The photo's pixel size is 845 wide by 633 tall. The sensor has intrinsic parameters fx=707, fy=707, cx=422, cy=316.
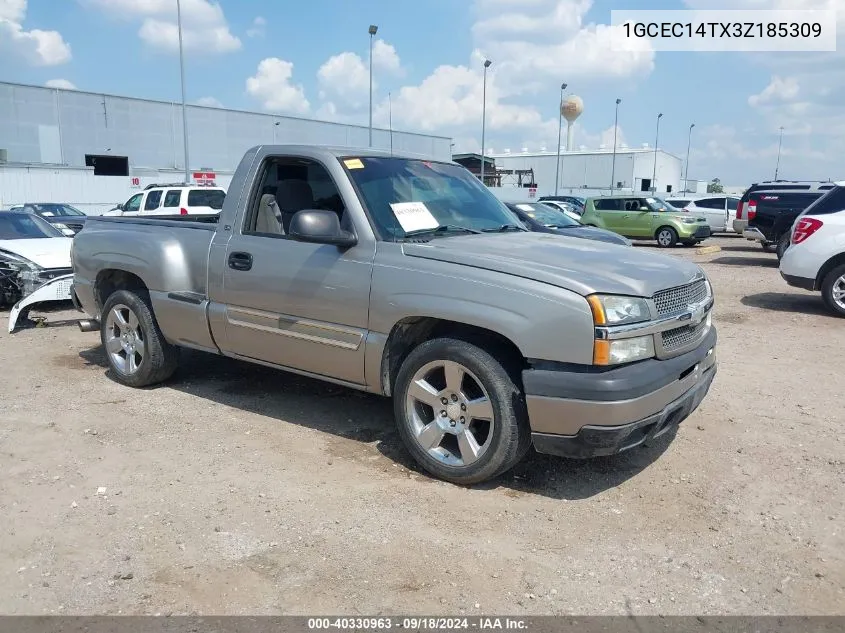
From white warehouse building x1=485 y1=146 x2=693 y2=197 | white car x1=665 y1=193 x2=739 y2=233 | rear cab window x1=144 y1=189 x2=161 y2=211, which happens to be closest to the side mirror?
rear cab window x1=144 y1=189 x2=161 y2=211

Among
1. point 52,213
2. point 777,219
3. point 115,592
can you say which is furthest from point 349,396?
point 52,213

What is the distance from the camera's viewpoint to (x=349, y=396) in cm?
578

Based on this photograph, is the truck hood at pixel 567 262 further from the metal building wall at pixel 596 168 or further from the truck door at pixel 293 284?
the metal building wall at pixel 596 168

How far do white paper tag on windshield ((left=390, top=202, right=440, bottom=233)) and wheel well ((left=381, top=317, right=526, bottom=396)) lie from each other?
0.65 m

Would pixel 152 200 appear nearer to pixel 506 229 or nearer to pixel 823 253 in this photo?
pixel 823 253

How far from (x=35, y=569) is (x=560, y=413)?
2.60 m

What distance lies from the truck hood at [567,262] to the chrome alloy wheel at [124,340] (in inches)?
113

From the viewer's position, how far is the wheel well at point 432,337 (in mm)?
3912

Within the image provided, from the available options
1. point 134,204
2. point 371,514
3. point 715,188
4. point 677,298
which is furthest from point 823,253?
point 715,188

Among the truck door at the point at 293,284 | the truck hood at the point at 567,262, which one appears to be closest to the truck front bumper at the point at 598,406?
the truck hood at the point at 567,262

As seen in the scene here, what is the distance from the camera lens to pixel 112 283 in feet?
20.6

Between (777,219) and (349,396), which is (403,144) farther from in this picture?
(349,396)

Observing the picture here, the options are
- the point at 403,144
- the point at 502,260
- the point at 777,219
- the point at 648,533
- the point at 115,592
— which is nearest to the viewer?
the point at 115,592

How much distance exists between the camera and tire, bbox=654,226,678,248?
22.9 metres
